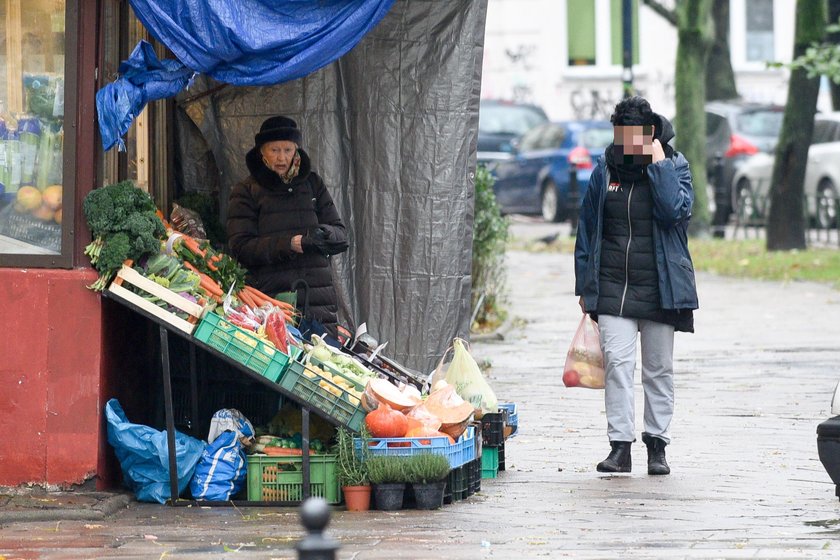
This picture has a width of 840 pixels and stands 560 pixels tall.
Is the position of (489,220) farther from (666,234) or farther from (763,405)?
(666,234)

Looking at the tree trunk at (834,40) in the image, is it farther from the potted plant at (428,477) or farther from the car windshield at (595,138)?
the potted plant at (428,477)

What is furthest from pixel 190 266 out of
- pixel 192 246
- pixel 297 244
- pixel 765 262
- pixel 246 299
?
pixel 765 262

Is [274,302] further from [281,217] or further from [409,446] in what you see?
[409,446]

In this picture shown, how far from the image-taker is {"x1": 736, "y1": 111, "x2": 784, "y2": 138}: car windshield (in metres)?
26.4

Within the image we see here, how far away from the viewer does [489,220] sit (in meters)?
14.1

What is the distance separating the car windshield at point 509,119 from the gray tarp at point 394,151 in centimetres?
2062

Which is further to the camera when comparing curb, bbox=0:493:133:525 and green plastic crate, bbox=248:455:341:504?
green plastic crate, bbox=248:455:341:504

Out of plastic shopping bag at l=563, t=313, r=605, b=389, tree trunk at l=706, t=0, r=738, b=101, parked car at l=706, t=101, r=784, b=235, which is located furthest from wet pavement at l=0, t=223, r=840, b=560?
tree trunk at l=706, t=0, r=738, b=101

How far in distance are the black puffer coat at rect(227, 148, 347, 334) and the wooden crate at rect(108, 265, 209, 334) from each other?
1.05 metres

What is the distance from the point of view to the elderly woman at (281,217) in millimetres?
8703

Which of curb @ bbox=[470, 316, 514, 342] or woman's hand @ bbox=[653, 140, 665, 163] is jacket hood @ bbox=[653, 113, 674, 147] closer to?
woman's hand @ bbox=[653, 140, 665, 163]

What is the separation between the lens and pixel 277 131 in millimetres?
8695

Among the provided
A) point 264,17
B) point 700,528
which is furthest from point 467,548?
point 264,17

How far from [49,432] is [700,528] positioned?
3.10 metres
